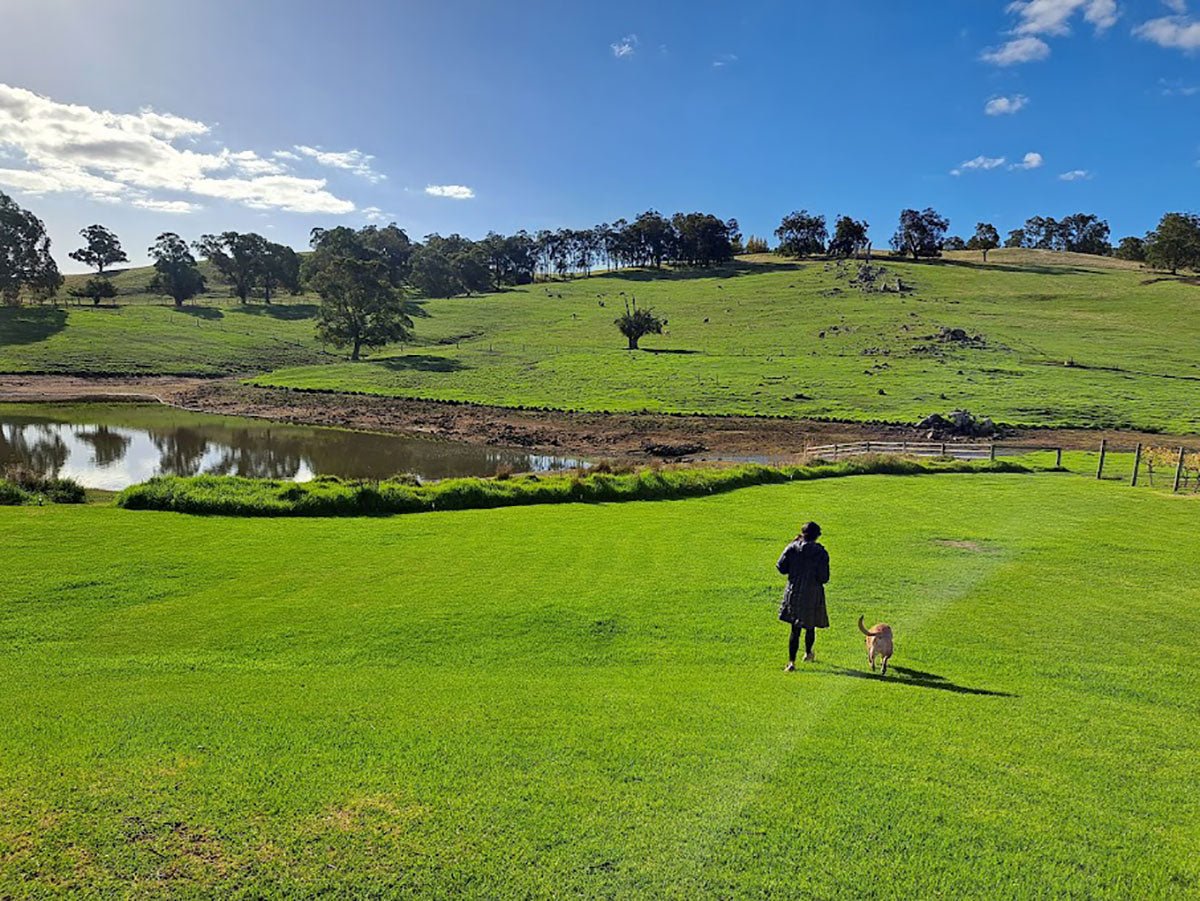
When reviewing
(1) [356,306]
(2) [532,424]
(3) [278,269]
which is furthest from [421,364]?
(3) [278,269]

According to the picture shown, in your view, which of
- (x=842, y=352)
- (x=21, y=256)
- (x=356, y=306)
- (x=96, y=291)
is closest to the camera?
(x=842, y=352)

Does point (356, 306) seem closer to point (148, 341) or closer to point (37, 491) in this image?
point (148, 341)

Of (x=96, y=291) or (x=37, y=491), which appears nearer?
(x=37, y=491)

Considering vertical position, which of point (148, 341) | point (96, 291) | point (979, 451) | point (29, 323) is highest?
point (96, 291)

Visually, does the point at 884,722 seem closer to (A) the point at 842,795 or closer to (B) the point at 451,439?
(A) the point at 842,795

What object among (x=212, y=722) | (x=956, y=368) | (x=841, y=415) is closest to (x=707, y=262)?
(x=956, y=368)

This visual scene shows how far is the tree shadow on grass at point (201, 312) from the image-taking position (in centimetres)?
11944

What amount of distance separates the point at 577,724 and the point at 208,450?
47.1m

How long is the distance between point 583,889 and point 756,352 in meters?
87.1

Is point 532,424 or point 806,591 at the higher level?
point 806,591

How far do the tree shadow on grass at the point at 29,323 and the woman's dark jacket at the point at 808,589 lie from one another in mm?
105691

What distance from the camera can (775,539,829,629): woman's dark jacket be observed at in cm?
1253

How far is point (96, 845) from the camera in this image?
7.02 m

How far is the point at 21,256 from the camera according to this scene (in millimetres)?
111312
